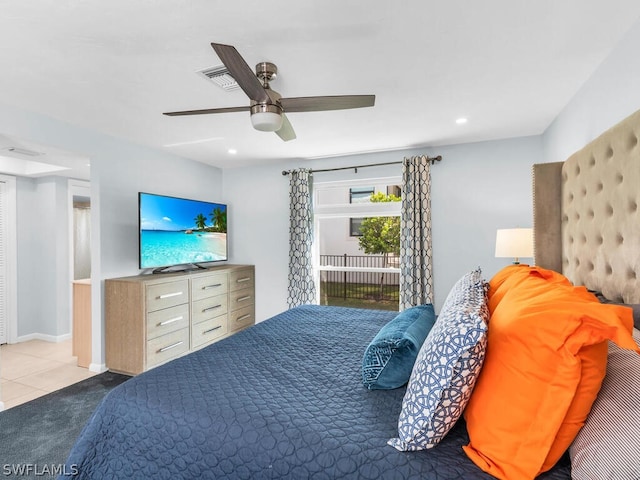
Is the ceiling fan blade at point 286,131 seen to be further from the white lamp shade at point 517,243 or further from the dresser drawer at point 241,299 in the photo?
the dresser drawer at point 241,299

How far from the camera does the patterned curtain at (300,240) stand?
430 cm

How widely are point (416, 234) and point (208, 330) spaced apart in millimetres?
2664

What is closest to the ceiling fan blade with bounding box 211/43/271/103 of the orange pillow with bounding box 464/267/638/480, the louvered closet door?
the orange pillow with bounding box 464/267/638/480

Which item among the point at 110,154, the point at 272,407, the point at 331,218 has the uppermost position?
the point at 110,154

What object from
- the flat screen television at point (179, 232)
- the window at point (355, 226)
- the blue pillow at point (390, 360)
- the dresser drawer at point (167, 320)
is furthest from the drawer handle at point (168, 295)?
the blue pillow at point (390, 360)

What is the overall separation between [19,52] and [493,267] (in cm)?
419

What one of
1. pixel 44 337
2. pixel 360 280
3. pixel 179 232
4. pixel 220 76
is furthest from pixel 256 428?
pixel 44 337

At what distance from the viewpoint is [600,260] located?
1.72m

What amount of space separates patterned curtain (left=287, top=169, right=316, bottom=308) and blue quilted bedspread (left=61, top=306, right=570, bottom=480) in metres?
2.59

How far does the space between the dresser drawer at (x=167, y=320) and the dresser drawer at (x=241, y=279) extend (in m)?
0.78

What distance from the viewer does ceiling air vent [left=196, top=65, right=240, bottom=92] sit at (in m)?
2.05

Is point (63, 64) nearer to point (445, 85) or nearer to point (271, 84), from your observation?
point (271, 84)

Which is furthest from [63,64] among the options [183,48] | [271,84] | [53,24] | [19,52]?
[271,84]

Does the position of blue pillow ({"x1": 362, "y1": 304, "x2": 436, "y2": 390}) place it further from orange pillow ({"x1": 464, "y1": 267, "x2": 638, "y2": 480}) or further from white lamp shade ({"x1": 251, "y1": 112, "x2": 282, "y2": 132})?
white lamp shade ({"x1": 251, "y1": 112, "x2": 282, "y2": 132})
